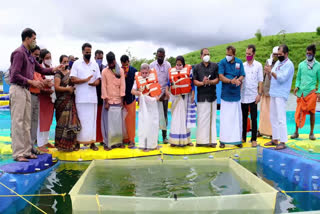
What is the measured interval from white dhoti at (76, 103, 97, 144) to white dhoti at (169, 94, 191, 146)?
144 centimetres

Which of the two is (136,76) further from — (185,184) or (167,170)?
(185,184)

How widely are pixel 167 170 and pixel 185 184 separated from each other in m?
0.64

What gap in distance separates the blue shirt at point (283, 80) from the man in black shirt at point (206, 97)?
1.06m

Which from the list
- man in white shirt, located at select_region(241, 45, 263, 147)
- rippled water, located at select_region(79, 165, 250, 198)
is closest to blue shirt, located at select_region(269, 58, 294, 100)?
man in white shirt, located at select_region(241, 45, 263, 147)

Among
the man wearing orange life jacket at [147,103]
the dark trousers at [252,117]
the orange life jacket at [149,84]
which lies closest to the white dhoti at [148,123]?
the man wearing orange life jacket at [147,103]

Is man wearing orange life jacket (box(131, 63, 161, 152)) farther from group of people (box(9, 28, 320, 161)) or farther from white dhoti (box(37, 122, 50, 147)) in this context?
white dhoti (box(37, 122, 50, 147))

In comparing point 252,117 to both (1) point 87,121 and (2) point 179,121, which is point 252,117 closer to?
(2) point 179,121

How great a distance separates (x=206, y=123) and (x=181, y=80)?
95 centimetres

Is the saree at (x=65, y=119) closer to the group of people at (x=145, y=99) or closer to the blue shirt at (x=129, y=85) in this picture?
the group of people at (x=145, y=99)

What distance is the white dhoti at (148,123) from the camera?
502 cm

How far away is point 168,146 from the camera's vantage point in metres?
5.36

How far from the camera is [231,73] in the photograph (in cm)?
506

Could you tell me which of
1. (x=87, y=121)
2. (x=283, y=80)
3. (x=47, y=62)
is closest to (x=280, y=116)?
(x=283, y=80)

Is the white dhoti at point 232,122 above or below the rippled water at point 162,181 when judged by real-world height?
above
